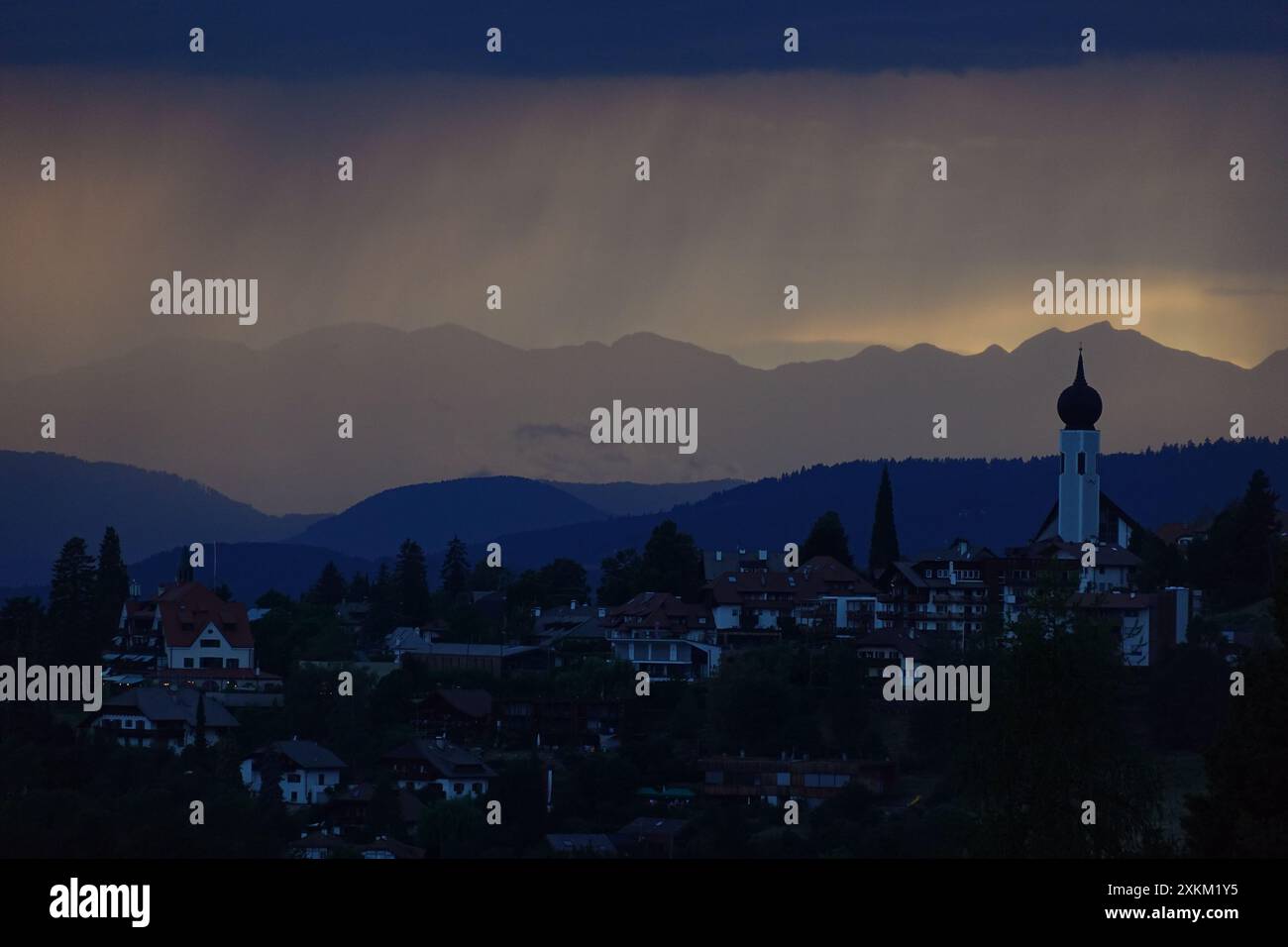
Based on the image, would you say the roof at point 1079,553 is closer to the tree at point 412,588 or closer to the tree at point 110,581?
the tree at point 412,588

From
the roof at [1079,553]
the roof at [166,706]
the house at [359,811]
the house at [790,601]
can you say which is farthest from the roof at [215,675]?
the roof at [1079,553]

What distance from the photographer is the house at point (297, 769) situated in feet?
183

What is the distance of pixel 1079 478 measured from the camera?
8156 cm

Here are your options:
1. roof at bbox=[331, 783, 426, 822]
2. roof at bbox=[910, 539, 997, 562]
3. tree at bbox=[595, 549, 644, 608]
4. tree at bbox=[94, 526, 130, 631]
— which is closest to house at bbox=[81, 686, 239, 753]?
roof at bbox=[331, 783, 426, 822]

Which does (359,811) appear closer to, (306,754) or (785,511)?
(306,754)

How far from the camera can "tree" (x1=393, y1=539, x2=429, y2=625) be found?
81438 mm

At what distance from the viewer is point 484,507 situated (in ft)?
443

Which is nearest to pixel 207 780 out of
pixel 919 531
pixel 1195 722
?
pixel 1195 722

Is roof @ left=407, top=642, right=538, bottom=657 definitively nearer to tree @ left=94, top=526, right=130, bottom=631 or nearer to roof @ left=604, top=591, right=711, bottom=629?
roof @ left=604, top=591, right=711, bottom=629

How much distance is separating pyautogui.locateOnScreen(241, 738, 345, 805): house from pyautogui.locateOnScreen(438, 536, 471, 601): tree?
2810cm

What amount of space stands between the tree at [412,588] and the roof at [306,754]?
22.3 meters

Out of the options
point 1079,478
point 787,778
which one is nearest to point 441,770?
point 787,778
